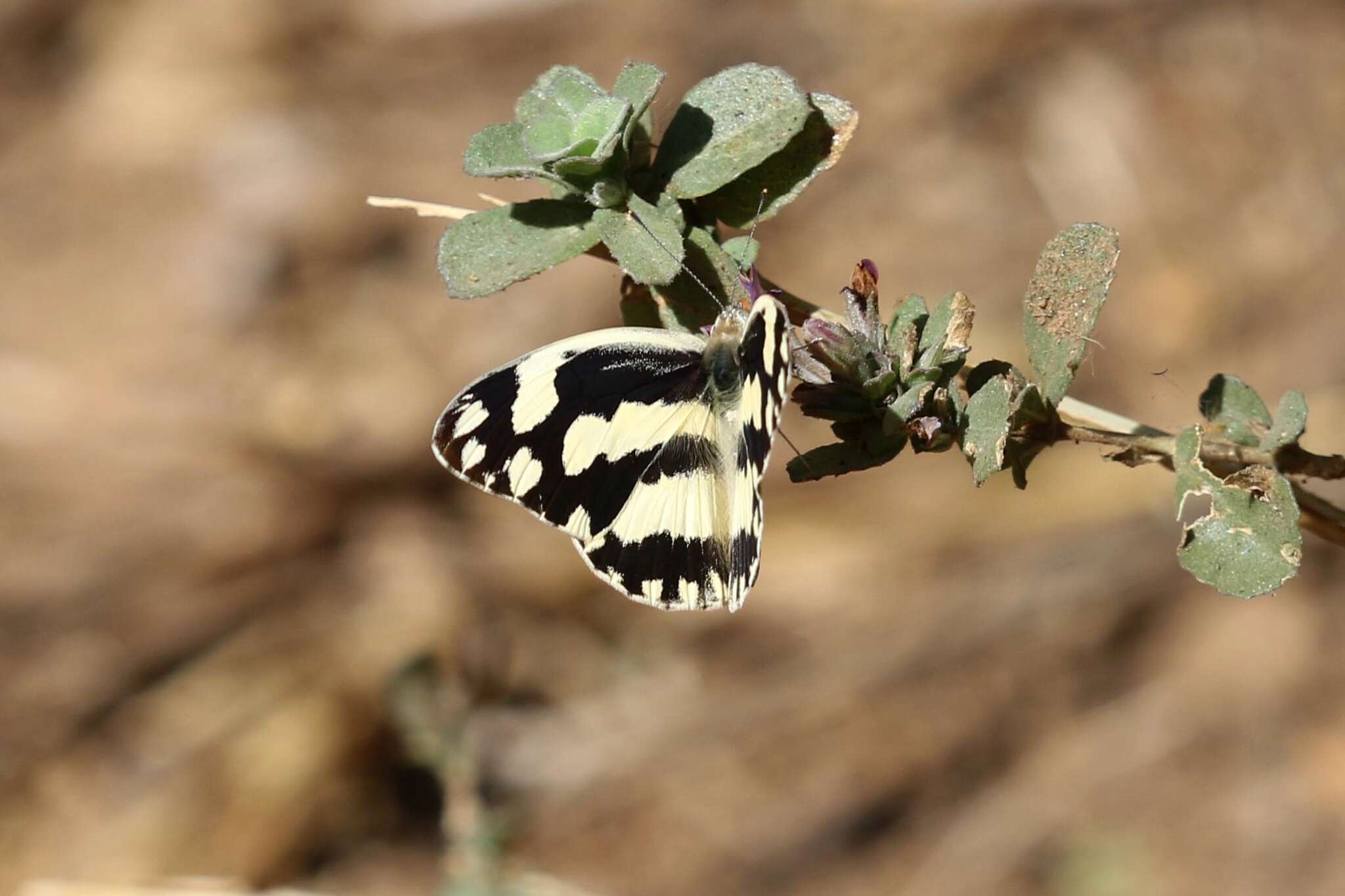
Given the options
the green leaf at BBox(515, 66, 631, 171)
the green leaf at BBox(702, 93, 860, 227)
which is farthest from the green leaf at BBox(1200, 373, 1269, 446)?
the green leaf at BBox(515, 66, 631, 171)

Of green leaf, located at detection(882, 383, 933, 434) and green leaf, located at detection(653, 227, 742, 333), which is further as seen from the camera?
green leaf, located at detection(653, 227, 742, 333)

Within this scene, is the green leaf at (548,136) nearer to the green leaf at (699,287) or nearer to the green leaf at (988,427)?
the green leaf at (699,287)

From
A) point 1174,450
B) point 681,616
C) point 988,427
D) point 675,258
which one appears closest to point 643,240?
point 675,258

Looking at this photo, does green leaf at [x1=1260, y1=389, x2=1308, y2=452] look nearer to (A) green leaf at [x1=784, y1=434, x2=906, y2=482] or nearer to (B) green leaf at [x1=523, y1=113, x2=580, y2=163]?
(A) green leaf at [x1=784, y1=434, x2=906, y2=482]

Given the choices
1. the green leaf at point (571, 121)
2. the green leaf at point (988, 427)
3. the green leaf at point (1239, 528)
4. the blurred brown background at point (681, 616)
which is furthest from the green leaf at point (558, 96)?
the blurred brown background at point (681, 616)

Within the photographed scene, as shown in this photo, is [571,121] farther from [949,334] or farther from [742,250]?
[949,334]
